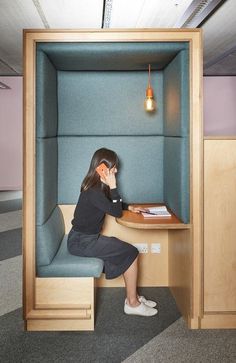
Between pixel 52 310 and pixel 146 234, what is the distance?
3.73 ft

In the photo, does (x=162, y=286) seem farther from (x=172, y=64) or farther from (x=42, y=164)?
(x=172, y=64)

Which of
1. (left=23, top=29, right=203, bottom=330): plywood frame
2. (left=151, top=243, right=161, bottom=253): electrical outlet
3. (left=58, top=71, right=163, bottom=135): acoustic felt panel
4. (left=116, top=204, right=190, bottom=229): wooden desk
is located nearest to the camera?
(left=23, top=29, right=203, bottom=330): plywood frame

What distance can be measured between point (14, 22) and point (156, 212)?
3.59 m

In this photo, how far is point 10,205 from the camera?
7.79 metres

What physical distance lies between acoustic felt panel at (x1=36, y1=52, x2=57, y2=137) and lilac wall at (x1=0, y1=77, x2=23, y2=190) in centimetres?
671

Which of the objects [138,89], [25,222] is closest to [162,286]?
[25,222]

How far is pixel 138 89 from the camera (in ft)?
11.2

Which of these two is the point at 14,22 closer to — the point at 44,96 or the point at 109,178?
the point at 44,96

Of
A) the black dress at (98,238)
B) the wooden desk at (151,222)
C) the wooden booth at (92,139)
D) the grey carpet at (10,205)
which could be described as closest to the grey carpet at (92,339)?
the wooden booth at (92,139)

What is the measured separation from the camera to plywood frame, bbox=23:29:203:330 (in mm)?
2592

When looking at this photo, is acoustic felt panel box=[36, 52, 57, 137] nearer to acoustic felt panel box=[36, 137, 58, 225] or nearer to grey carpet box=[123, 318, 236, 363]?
acoustic felt panel box=[36, 137, 58, 225]

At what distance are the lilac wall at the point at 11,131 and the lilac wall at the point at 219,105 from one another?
4.50 meters

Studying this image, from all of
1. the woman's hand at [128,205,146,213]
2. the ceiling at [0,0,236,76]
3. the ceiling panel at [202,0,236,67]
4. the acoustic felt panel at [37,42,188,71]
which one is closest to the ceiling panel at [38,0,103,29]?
the ceiling at [0,0,236,76]

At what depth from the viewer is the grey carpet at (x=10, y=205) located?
7324 mm
